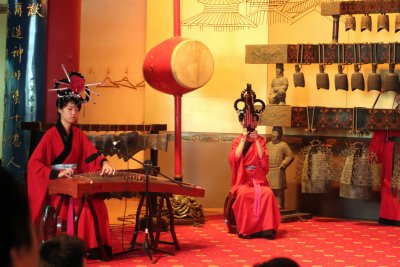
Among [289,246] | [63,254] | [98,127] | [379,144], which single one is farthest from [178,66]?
[63,254]

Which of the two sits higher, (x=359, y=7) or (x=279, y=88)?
(x=359, y=7)

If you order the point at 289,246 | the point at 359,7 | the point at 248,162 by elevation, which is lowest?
the point at 289,246

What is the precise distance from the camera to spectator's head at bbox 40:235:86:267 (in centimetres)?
181

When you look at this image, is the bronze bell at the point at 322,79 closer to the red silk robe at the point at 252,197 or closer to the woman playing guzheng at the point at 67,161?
the red silk robe at the point at 252,197

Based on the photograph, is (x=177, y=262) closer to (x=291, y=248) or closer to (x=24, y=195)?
(x=291, y=248)

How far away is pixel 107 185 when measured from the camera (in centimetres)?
510

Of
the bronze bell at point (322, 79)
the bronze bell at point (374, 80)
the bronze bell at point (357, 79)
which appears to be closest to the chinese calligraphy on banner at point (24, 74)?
the bronze bell at point (322, 79)

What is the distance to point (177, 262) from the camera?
17.7ft

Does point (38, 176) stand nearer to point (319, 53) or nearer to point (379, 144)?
point (319, 53)

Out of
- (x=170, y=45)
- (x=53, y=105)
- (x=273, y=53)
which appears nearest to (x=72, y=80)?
(x=53, y=105)

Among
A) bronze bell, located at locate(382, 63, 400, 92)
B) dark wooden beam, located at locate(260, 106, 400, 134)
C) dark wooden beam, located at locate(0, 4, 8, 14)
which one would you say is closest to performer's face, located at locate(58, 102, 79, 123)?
dark wooden beam, located at locate(260, 106, 400, 134)

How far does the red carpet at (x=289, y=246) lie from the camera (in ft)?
18.0

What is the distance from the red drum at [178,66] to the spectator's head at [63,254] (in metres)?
5.25

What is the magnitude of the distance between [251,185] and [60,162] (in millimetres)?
2122
